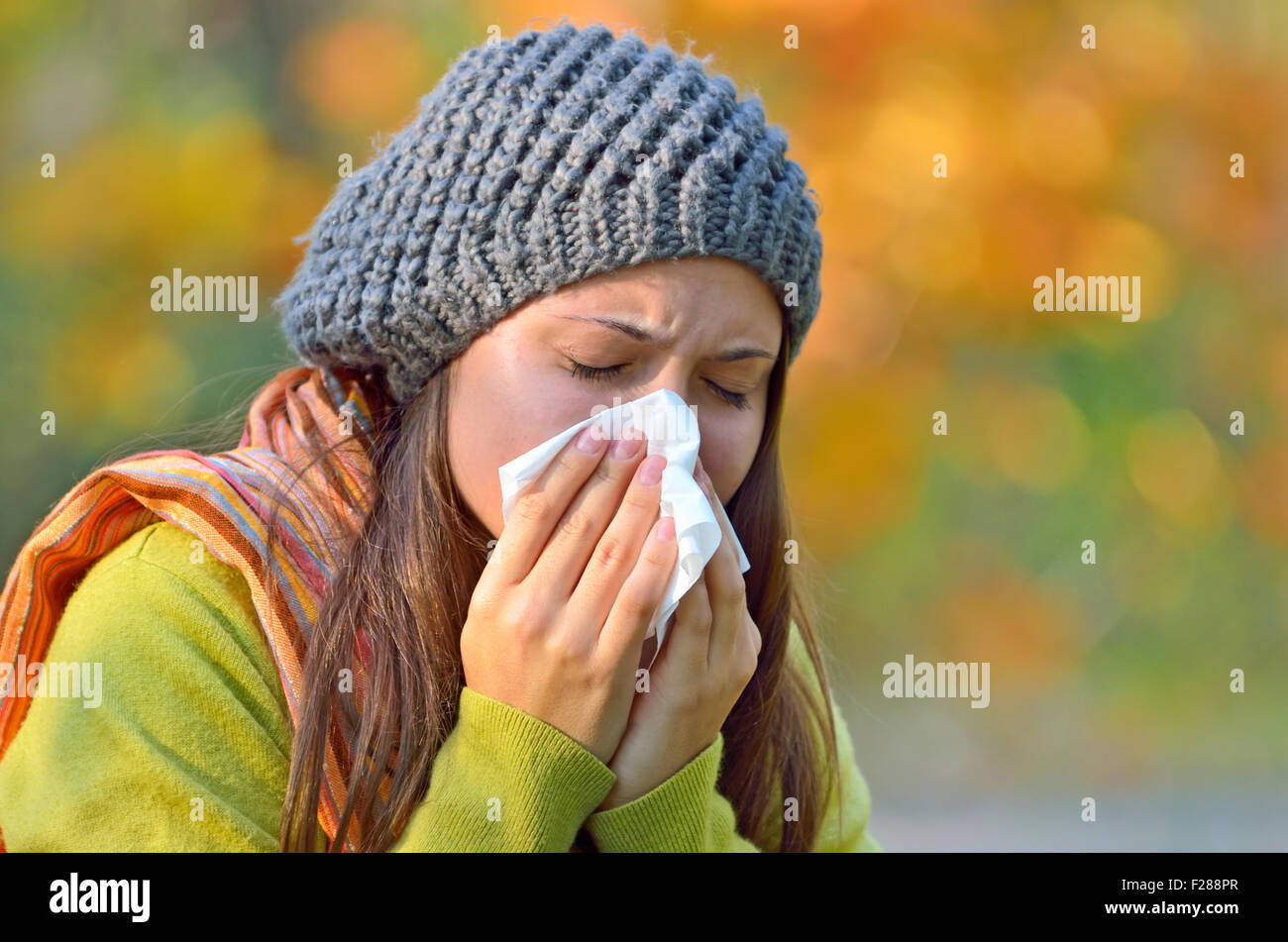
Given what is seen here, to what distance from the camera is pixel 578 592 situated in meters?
1.80

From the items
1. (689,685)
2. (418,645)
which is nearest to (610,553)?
(689,685)

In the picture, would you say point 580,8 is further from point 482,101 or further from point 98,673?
point 98,673

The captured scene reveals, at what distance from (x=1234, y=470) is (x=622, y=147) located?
151 inches

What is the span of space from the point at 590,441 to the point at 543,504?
0.12 meters

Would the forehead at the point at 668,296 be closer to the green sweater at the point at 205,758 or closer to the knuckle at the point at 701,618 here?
the knuckle at the point at 701,618

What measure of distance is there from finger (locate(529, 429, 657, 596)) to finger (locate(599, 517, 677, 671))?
4 centimetres

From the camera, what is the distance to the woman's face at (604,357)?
5.97 feet

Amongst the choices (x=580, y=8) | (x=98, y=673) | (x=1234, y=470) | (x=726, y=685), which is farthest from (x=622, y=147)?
(x=1234, y=470)

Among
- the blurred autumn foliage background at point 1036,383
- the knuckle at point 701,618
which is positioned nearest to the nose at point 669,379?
the knuckle at point 701,618

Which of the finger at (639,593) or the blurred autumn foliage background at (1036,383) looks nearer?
the finger at (639,593)

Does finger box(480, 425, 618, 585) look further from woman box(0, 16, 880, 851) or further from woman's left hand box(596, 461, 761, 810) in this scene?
woman's left hand box(596, 461, 761, 810)

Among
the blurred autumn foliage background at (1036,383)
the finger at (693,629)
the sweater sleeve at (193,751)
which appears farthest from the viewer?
the blurred autumn foliage background at (1036,383)

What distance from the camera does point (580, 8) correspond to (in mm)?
4125

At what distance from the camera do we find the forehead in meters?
1.82
